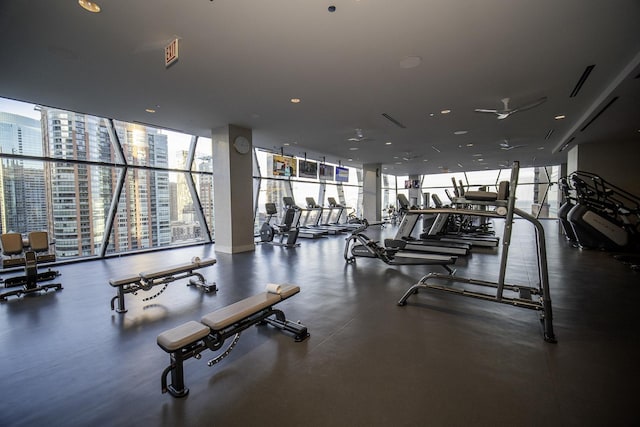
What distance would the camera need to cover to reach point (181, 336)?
1.78 m

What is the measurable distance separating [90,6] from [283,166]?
266 inches

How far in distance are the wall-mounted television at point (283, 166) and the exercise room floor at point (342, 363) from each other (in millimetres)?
5750

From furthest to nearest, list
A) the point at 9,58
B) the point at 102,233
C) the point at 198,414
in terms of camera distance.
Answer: the point at 102,233 < the point at 9,58 < the point at 198,414

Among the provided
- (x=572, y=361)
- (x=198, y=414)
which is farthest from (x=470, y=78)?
(x=198, y=414)

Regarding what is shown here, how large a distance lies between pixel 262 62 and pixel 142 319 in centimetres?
349

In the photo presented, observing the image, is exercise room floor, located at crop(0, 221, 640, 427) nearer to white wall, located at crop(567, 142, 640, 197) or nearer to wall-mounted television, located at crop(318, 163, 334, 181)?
white wall, located at crop(567, 142, 640, 197)

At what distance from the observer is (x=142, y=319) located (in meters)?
2.93

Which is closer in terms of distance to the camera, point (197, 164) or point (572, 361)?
point (572, 361)

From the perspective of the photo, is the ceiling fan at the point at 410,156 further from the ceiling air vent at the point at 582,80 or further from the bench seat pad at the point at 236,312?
the bench seat pad at the point at 236,312

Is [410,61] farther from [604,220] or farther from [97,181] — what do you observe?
[97,181]

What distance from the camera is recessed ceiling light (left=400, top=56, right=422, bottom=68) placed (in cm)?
347

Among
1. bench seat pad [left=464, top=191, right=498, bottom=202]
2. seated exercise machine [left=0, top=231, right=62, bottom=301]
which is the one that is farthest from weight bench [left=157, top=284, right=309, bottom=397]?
seated exercise machine [left=0, top=231, right=62, bottom=301]

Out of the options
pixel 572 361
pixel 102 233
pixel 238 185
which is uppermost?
pixel 238 185

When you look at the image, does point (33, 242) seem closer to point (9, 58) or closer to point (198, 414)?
point (9, 58)
